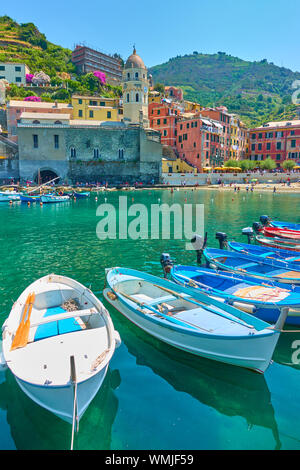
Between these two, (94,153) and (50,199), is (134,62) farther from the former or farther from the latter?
(50,199)

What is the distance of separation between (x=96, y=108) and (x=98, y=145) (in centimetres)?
1061

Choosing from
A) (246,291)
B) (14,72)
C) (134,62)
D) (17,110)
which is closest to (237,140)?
(134,62)

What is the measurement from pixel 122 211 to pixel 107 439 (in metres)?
31.5

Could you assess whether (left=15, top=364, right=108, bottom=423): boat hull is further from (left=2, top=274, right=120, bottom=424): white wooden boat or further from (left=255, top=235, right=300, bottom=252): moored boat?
(left=255, top=235, right=300, bottom=252): moored boat

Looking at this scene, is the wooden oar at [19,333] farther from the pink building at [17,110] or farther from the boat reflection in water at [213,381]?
the pink building at [17,110]

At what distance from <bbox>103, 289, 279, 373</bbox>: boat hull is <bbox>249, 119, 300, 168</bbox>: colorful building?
7257 centimetres

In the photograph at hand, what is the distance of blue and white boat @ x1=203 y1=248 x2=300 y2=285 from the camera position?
11.4 m

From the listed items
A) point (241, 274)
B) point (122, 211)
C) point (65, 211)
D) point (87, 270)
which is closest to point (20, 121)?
point (65, 211)

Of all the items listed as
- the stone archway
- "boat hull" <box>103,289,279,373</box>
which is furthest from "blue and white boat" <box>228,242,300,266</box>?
the stone archway

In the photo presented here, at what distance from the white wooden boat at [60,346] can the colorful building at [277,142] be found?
72.8m

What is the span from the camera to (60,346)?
7004 mm

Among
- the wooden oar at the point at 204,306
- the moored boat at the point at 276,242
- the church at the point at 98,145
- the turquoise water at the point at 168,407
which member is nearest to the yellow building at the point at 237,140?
the church at the point at 98,145

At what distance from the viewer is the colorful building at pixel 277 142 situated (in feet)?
230
